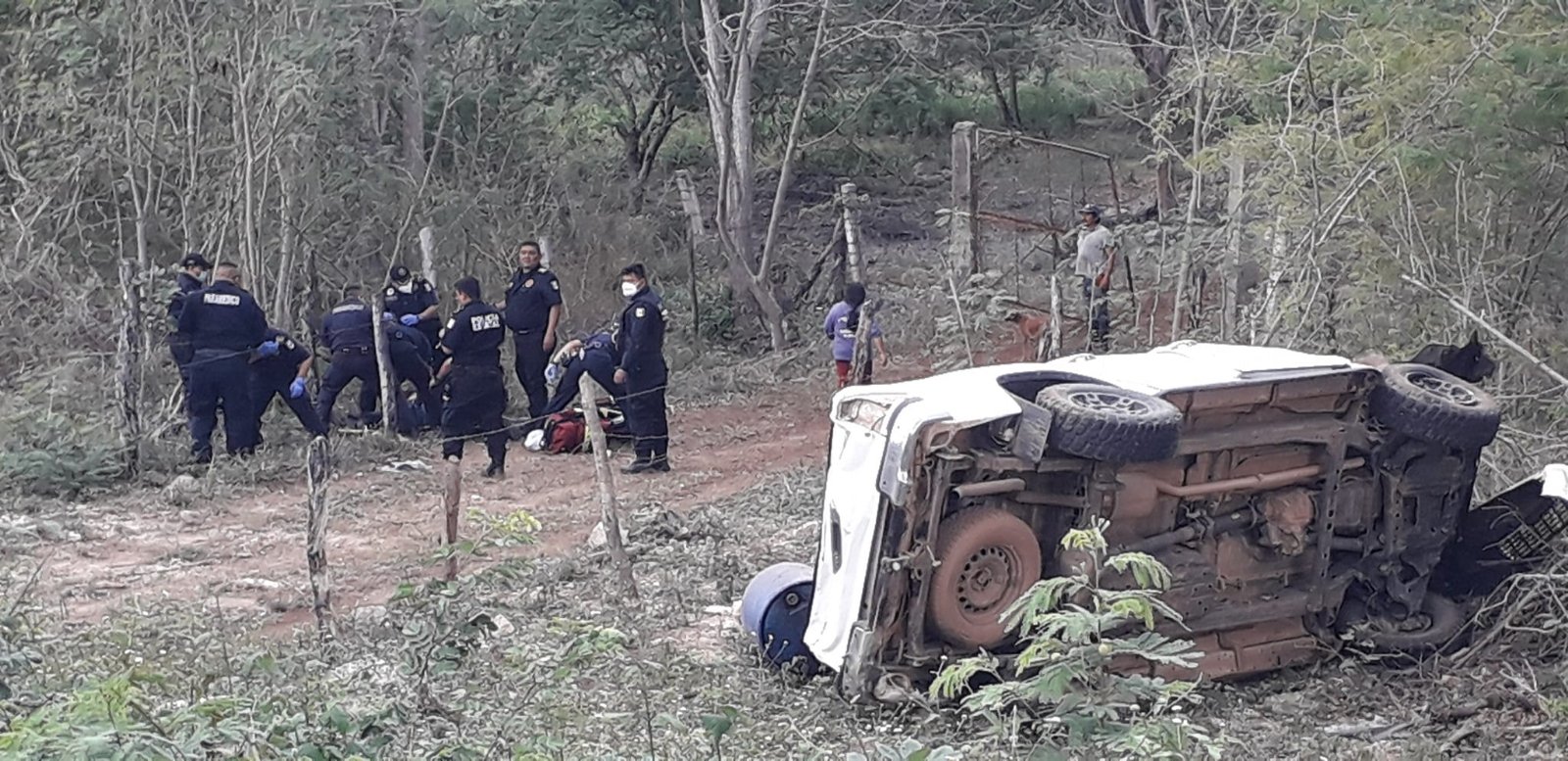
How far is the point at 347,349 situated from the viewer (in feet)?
47.5

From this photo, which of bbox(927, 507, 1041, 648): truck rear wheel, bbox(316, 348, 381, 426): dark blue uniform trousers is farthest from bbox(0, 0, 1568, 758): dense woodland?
bbox(927, 507, 1041, 648): truck rear wheel

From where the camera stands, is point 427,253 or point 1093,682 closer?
point 1093,682

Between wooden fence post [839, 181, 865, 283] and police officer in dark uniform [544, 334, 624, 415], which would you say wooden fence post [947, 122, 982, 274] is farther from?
police officer in dark uniform [544, 334, 624, 415]

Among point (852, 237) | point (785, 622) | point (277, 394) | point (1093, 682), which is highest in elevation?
point (852, 237)

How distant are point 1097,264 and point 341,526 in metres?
7.94

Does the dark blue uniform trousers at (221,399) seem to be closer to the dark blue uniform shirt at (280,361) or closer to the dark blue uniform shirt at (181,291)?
the dark blue uniform shirt at (280,361)

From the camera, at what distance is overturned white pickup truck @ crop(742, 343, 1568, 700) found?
23.3 feet

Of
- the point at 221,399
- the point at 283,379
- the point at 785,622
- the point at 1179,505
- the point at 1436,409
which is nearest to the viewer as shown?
the point at 1179,505

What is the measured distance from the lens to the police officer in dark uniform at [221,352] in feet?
43.8

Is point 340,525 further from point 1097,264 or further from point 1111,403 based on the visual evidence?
point 1097,264

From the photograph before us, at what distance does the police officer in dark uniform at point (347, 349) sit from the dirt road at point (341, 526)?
97cm

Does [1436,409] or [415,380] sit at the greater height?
[1436,409]

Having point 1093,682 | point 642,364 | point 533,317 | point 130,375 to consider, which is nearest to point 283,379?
point 130,375

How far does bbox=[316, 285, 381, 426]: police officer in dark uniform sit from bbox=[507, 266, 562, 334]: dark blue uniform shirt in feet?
3.92
